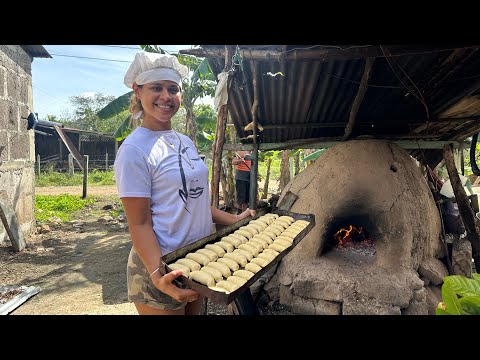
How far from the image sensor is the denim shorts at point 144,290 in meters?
1.61

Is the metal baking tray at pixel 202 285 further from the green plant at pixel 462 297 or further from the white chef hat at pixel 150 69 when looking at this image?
the white chef hat at pixel 150 69

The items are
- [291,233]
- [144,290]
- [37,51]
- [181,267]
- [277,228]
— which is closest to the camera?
[181,267]

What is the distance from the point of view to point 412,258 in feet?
12.1

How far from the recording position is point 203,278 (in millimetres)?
1451

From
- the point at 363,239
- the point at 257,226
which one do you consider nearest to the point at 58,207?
the point at 363,239

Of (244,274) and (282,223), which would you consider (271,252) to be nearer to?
(244,274)

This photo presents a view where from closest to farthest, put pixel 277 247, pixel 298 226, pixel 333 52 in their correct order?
1. pixel 277 247
2. pixel 298 226
3. pixel 333 52

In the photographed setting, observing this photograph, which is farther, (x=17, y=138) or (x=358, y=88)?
(x=17, y=138)

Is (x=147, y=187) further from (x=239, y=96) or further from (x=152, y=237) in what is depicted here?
(x=239, y=96)

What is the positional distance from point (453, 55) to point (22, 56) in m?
7.66

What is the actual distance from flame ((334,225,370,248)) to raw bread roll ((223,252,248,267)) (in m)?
2.87

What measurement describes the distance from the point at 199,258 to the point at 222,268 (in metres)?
0.14

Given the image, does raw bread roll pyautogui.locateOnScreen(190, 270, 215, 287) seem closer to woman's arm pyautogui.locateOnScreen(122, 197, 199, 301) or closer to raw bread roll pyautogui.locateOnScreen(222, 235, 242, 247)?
woman's arm pyautogui.locateOnScreen(122, 197, 199, 301)
